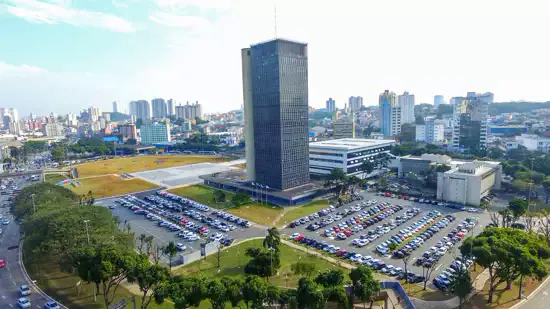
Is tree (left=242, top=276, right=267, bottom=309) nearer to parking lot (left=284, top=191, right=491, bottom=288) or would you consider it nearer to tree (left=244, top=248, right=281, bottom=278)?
tree (left=244, top=248, right=281, bottom=278)

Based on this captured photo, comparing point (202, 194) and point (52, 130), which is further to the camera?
point (52, 130)

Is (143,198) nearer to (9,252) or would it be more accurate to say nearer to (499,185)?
(9,252)

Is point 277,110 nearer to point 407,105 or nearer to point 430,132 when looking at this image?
point 430,132

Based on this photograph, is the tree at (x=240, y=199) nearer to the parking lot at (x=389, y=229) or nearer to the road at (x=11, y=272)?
the parking lot at (x=389, y=229)

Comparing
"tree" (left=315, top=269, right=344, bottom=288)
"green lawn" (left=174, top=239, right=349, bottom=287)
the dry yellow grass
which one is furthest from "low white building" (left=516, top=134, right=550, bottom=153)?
the dry yellow grass

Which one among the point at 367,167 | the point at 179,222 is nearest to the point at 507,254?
the point at 179,222

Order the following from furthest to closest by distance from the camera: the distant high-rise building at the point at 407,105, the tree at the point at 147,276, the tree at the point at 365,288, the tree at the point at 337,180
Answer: the distant high-rise building at the point at 407,105 → the tree at the point at 337,180 → the tree at the point at 147,276 → the tree at the point at 365,288

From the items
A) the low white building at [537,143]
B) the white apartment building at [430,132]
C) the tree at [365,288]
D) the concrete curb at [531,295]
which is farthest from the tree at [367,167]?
the white apartment building at [430,132]
